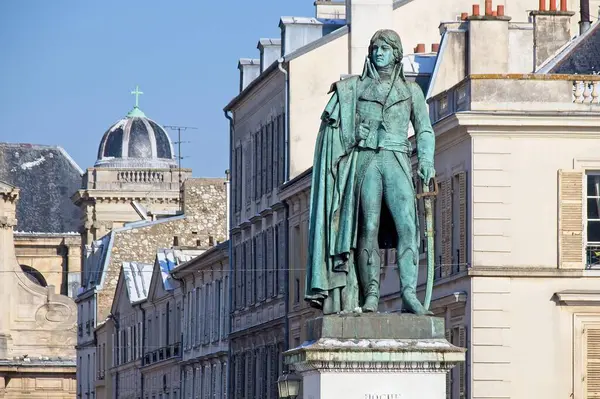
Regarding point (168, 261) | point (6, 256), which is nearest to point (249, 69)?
point (168, 261)

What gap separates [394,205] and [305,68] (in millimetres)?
36628

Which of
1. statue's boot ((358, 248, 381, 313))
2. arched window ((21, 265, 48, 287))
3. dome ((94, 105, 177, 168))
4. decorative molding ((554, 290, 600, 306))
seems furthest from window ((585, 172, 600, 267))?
arched window ((21, 265, 48, 287))

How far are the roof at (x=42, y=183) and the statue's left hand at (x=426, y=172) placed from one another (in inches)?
4372

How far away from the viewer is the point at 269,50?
197 ft

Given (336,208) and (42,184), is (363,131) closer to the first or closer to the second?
(336,208)

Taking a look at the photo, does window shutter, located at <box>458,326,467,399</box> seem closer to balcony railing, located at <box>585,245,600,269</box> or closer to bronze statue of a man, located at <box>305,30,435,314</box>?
balcony railing, located at <box>585,245,600,269</box>

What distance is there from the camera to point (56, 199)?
13050 cm

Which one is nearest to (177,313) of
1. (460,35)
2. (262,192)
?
(262,192)

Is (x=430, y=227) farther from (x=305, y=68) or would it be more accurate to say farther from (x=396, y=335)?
(x=305, y=68)

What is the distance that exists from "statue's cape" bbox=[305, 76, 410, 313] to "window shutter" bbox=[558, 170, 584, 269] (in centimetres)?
2097

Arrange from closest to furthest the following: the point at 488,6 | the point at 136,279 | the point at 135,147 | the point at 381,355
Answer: the point at 381,355 → the point at 488,6 → the point at 136,279 → the point at 135,147

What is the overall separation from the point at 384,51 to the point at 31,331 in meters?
89.2

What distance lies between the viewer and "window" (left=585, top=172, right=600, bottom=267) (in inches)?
1528

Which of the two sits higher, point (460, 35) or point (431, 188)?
point (460, 35)
